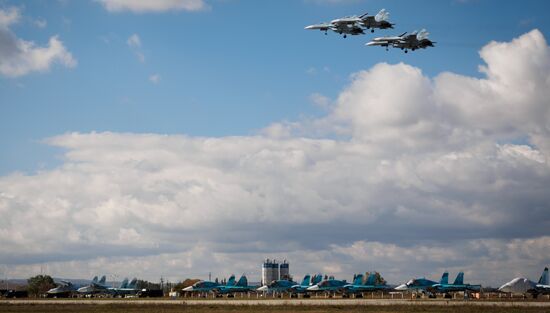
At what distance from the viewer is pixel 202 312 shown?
6525 centimetres

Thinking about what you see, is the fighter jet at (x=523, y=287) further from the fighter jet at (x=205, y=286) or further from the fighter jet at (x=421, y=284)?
the fighter jet at (x=205, y=286)

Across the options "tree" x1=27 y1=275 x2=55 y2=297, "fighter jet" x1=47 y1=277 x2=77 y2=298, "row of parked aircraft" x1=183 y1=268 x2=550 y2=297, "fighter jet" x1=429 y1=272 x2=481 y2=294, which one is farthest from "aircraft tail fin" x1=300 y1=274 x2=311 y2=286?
"tree" x1=27 y1=275 x2=55 y2=297

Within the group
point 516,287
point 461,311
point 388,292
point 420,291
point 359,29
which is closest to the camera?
point 461,311

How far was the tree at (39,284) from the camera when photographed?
18088cm

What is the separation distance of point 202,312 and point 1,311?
2478 cm

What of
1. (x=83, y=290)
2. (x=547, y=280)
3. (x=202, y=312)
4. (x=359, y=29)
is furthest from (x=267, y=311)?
(x=83, y=290)

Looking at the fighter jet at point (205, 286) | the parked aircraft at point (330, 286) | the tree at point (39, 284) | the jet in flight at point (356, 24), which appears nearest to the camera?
the jet in flight at point (356, 24)

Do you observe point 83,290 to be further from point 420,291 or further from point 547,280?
point 547,280

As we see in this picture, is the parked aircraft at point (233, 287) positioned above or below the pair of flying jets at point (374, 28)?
below

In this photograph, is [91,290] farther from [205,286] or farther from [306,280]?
[306,280]

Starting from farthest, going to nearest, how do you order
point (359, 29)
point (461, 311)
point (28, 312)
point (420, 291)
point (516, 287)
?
point (420, 291)
point (516, 287)
point (359, 29)
point (28, 312)
point (461, 311)

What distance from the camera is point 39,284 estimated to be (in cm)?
19000

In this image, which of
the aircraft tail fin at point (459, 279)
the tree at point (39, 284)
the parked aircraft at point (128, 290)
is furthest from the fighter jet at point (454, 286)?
the tree at point (39, 284)

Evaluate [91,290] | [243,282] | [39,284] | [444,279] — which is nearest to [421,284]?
[444,279]
